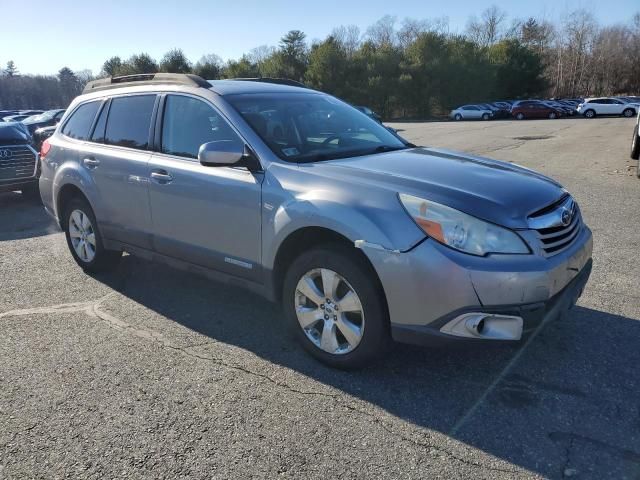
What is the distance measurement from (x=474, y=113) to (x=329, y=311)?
4921cm

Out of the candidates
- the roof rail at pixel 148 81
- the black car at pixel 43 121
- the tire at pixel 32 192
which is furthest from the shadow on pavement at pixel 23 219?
the black car at pixel 43 121

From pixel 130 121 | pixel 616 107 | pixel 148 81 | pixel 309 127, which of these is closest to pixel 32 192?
pixel 130 121

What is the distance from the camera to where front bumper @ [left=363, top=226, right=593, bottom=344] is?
9.34 feet

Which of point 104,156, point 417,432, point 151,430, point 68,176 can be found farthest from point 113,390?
point 68,176

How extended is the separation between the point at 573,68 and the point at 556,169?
269 feet

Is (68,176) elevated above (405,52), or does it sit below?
below

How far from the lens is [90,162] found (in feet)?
16.4

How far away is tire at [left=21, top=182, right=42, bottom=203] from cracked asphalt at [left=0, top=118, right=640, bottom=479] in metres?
5.97

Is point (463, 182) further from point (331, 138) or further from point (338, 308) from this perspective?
point (331, 138)

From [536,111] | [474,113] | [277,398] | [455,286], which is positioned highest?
[455,286]

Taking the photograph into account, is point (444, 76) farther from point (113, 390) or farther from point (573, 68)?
point (113, 390)

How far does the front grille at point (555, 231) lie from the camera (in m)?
3.08

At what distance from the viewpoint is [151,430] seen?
2.91m

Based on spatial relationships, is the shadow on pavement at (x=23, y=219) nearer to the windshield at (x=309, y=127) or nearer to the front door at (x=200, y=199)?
the front door at (x=200, y=199)
